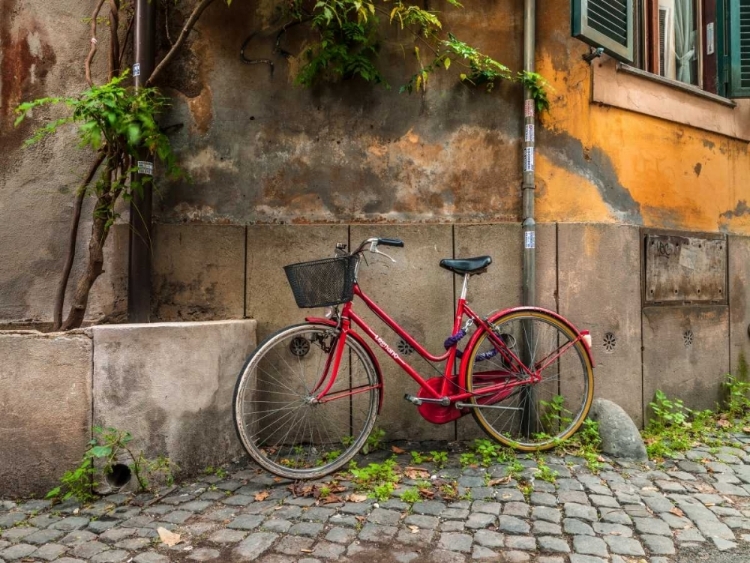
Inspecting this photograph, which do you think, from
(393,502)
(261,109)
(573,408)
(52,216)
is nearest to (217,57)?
(261,109)

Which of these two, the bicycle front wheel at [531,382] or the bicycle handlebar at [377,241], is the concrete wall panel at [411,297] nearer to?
the bicycle front wheel at [531,382]

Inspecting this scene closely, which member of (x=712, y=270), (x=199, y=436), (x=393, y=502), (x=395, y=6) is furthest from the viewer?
(x=712, y=270)

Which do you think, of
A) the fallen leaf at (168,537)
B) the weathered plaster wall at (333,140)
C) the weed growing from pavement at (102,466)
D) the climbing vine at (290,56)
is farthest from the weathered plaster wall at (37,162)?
the fallen leaf at (168,537)

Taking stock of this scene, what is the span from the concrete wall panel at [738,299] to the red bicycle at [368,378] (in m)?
2.01

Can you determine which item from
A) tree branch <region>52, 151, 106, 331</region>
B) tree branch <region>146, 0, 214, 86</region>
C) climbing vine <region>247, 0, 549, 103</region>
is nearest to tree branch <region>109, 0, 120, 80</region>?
tree branch <region>146, 0, 214, 86</region>

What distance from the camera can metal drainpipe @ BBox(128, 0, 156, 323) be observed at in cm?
418

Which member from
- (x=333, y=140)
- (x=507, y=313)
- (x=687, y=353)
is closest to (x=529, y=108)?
(x=333, y=140)

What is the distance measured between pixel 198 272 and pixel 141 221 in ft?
1.78

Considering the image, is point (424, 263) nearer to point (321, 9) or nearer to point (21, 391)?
point (321, 9)

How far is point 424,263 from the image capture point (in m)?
4.39

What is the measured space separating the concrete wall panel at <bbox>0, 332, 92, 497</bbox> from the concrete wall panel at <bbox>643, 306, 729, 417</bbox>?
415cm

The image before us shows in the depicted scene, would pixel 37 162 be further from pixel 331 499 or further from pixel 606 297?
pixel 606 297

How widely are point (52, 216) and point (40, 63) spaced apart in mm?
1195

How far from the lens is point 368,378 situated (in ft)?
12.5
